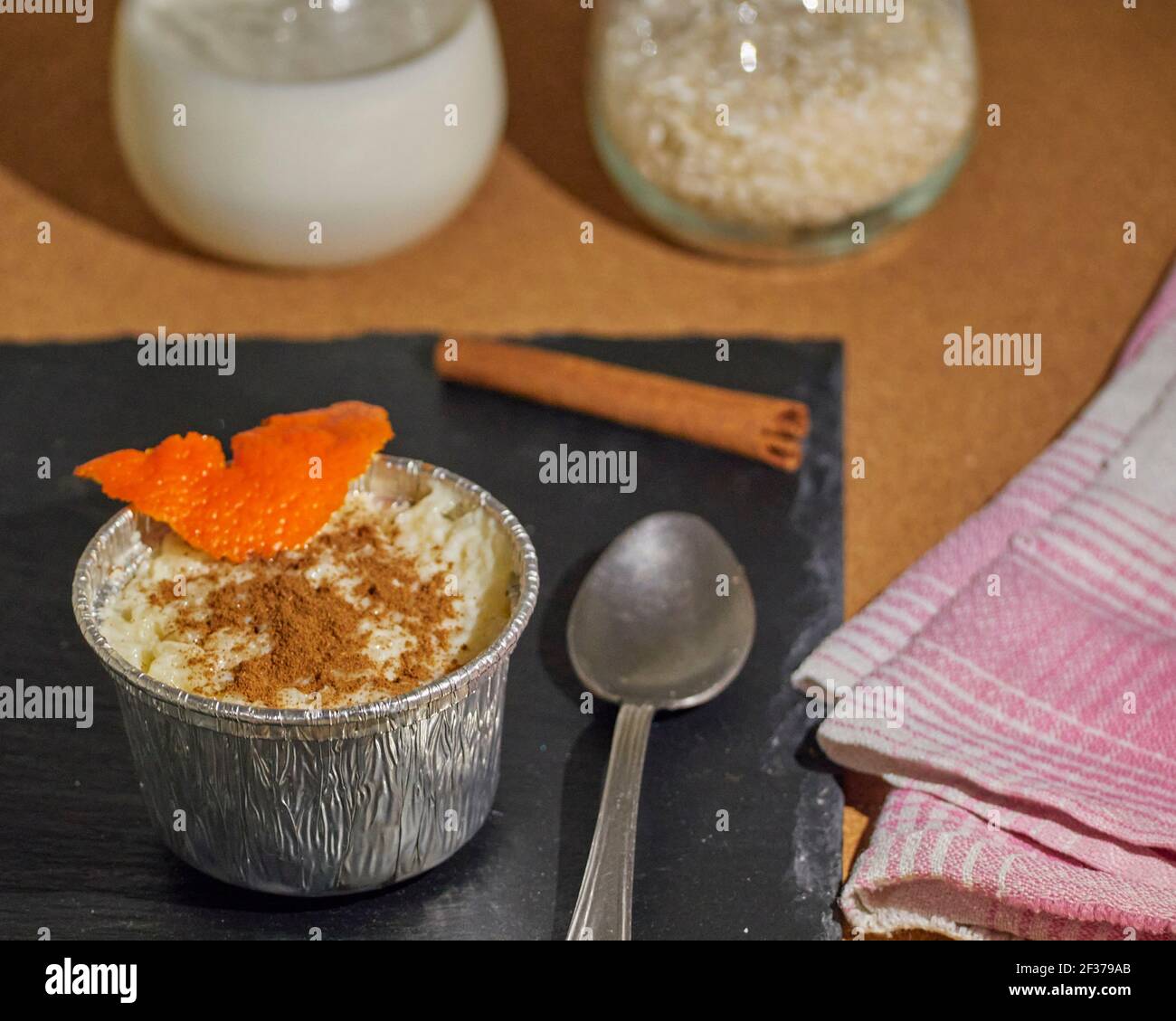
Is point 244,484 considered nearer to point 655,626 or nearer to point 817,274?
point 655,626

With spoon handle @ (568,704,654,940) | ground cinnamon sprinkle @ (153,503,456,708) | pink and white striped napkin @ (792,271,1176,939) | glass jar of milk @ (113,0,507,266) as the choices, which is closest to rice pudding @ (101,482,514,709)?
ground cinnamon sprinkle @ (153,503,456,708)

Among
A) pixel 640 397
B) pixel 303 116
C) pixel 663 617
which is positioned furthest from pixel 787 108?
pixel 663 617

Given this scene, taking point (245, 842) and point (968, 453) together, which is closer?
point (245, 842)

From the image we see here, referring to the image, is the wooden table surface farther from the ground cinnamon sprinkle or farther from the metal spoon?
the ground cinnamon sprinkle

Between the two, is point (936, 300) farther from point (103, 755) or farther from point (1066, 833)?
point (103, 755)

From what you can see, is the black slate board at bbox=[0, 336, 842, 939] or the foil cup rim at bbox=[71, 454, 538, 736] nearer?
the foil cup rim at bbox=[71, 454, 538, 736]
